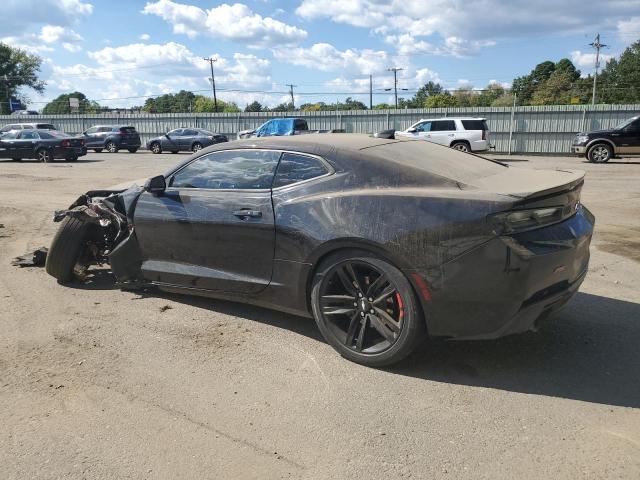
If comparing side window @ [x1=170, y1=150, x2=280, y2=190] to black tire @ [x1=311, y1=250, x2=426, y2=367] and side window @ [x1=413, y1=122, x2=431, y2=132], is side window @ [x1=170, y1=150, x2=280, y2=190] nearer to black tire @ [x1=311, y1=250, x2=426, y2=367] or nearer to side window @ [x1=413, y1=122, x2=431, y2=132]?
black tire @ [x1=311, y1=250, x2=426, y2=367]

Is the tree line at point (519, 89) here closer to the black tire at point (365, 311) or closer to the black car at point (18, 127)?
the black car at point (18, 127)

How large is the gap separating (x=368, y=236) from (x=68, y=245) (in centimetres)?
337

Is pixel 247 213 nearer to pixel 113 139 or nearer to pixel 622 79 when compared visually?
pixel 113 139

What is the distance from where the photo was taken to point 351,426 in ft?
9.73

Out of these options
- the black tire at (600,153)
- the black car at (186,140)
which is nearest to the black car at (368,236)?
the black tire at (600,153)

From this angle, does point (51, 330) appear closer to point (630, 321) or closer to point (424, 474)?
point (424, 474)

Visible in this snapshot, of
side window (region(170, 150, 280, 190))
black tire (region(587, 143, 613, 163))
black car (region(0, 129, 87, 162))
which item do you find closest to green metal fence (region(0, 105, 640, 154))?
black tire (region(587, 143, 613, 163))

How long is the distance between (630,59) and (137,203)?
95091 millimetres

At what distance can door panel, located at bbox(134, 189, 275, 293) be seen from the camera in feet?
13.3

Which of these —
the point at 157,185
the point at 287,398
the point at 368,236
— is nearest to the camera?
the point at 287,398

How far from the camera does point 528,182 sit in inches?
143

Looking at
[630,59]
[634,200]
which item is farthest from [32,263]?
[630,59]

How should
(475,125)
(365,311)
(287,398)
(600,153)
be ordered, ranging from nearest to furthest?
(287,398), (365,311), (600,153), (475,125)

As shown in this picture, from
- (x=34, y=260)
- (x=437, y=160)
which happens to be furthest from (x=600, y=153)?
(x=34, y=260)
